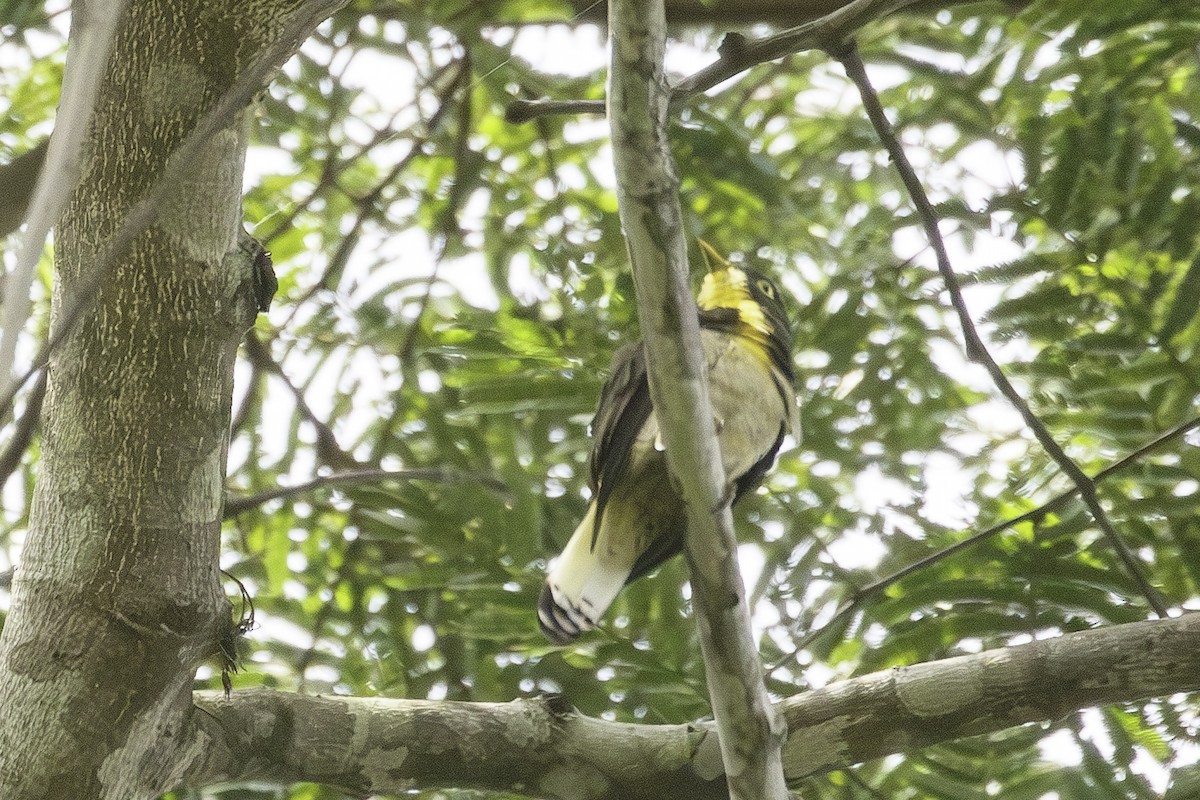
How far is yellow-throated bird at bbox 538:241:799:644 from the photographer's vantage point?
281 cm

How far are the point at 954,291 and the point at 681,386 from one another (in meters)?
0.59

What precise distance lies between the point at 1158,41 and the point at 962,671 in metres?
1.94

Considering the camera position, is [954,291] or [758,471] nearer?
[954,291]

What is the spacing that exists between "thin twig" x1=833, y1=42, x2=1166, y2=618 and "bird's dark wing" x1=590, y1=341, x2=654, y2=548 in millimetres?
835

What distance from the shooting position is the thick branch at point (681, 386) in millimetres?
1727

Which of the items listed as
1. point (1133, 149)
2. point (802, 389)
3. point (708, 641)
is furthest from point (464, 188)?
point (708, 641)

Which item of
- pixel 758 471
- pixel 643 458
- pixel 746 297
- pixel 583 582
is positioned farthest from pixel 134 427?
pixel 746 297

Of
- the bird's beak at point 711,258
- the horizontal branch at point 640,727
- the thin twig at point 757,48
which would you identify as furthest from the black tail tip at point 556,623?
the bird's beak at point 711,258

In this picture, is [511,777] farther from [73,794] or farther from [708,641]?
[73,794]

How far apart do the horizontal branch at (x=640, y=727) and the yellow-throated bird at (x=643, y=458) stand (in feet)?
1.57

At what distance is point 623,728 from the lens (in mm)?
2322

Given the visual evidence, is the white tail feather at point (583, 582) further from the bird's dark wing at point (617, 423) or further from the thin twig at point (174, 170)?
the thin twig at point (174, 170)

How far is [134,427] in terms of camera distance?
1929 millimetres

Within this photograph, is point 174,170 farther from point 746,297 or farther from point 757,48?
point 746,297
